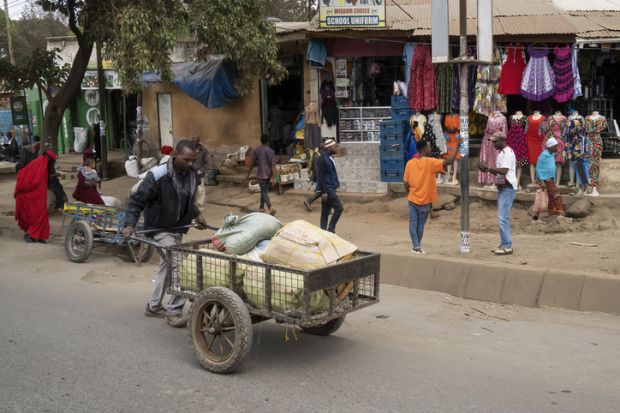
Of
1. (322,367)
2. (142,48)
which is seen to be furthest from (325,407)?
(142,48)

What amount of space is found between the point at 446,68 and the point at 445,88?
42 centimetres

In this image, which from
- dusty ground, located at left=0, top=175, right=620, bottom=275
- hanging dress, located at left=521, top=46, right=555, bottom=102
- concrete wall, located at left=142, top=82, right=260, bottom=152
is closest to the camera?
dusty ground, located at left=0, top=175, right=620, bottom=275

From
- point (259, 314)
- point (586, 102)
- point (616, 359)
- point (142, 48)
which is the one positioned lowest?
point (616, 359)

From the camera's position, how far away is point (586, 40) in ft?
45.3

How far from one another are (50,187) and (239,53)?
4.62m

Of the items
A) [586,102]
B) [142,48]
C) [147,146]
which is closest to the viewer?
[142,48]

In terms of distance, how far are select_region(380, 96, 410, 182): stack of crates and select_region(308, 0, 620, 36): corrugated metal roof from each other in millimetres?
1586

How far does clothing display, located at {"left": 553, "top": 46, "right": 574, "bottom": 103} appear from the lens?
45.8 ft

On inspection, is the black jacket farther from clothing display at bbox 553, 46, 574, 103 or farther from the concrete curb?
clothing display at bbox 553, 46, 574, 103

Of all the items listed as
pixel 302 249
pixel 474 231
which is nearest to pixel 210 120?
pixel 474 231

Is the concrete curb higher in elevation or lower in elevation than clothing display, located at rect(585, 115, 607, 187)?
lower

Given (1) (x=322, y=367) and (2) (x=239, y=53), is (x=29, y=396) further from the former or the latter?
(2) (x=239, y=53)

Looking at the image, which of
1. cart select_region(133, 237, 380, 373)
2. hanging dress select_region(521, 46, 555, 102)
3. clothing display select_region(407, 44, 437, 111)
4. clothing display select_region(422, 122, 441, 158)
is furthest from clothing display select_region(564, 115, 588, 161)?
cart select_region(133, 237, 380, 373)

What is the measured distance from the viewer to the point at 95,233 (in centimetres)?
1124
